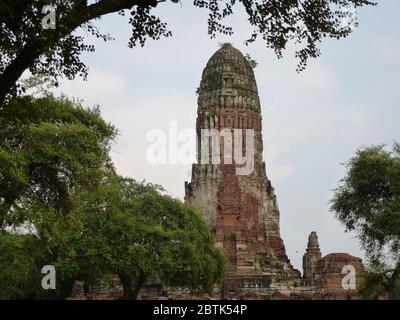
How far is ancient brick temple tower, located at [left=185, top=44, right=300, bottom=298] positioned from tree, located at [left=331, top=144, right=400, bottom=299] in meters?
9.03

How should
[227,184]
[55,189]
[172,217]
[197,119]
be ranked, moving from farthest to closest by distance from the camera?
[197,119] → [227,184] → [172,217] → [55,189]

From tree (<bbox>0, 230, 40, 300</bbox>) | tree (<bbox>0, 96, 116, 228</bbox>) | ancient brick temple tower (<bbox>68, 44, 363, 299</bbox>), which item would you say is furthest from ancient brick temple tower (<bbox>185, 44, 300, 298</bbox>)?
tree (<bbox>0, 96, 116, 228</bbox>)

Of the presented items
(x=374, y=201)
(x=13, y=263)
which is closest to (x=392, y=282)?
(x=374, y=201)

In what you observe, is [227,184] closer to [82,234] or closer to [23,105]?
[82,234]

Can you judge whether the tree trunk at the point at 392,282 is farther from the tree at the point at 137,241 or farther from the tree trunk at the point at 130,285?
the tree trunk at the point at 130,285

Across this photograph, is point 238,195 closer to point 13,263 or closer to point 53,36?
point 13,263

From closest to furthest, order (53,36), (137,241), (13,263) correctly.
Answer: (53,36) → (13,263) → (137,241)

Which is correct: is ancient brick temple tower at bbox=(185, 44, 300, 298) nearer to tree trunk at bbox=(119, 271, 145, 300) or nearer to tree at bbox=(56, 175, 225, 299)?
tree at bbox=(56, 175, 225, 299)

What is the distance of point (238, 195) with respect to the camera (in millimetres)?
48656

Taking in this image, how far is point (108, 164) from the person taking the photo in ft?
100

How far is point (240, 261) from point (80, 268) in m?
15.3

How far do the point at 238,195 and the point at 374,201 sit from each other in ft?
44.8

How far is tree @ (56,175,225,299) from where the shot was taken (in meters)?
32.9
